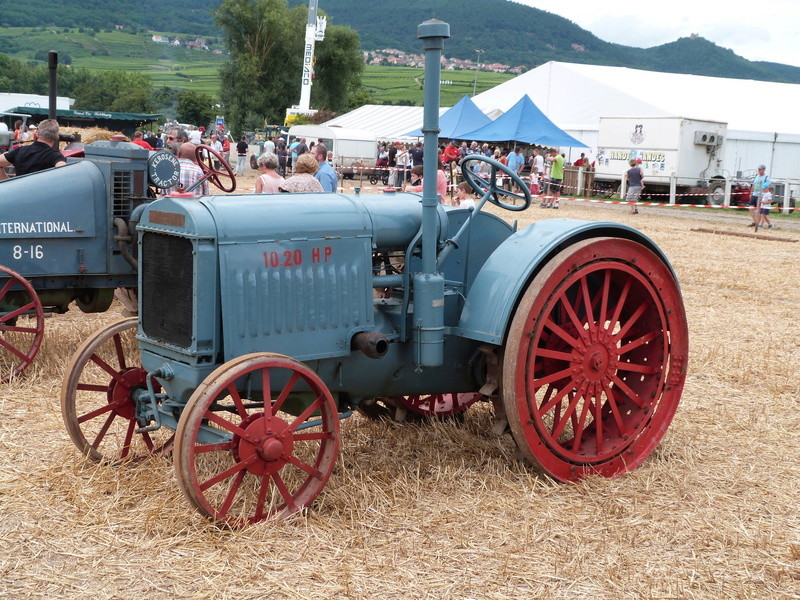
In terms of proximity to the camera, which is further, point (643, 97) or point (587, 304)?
point (643, 97)

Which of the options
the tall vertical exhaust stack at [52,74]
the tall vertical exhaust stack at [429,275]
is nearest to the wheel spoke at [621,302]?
the tall vertical exhaust stack at [429,275]

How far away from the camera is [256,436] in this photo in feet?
11.8

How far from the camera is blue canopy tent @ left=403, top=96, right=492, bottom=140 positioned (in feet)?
91.4

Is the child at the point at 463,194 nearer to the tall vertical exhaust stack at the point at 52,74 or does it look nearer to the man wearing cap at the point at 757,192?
the tall vertical exhaust stack at the point at 52,74

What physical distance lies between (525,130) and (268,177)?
62.5ft

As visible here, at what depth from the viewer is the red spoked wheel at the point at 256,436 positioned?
11.3 feet

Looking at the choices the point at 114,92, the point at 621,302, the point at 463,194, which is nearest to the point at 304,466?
the point at 621,302

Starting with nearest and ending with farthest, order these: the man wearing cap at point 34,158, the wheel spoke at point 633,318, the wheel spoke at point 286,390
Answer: the wheel spoke at point 286,390 → the wheel spoke at point 633,318 → the man wearing cap at point 34,158

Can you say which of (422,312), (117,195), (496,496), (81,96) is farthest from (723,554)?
(81,96)

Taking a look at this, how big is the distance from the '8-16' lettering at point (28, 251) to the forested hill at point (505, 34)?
531 ft

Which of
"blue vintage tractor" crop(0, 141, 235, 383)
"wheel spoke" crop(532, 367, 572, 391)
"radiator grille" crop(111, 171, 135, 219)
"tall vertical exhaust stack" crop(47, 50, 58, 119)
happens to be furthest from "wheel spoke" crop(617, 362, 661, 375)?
"tall vertical exhaust stack" crop(47, 50, 58, 119)

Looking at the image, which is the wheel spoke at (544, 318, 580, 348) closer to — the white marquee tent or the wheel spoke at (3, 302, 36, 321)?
the wheel spoke at (3, 302, 36, 321)

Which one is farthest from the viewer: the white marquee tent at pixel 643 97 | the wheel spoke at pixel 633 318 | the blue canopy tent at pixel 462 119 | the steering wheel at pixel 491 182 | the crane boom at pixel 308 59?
the crane boom at pixel 308 59

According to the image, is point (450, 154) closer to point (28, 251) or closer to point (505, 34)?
point (28, 251)
